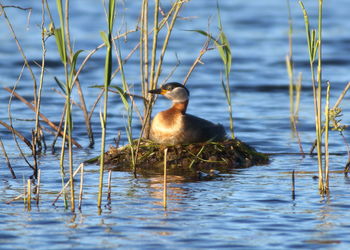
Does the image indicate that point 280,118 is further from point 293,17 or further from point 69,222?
point 293,17

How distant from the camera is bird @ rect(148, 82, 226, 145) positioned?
974 centimetres

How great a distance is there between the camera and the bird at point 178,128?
9.74m

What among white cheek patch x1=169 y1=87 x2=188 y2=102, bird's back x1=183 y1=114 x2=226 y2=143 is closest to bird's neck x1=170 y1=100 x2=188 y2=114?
white cheek patch x1=169 y1=87 x2=188 y2=102

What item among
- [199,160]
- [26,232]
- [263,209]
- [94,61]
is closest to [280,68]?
[94,61]

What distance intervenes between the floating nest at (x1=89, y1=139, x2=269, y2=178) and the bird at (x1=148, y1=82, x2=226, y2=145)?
0.27 feet

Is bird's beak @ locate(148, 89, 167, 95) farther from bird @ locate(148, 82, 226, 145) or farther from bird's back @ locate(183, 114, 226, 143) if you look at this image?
bird's back @ locate(183, 114, 226, 143)

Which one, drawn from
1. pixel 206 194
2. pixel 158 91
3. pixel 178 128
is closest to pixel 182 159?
pixel 178 128

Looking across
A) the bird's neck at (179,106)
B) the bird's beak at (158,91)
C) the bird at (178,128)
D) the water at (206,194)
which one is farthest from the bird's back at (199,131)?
the water at (206,194)

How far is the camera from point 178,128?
9781mm

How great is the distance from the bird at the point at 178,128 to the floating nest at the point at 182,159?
0.08m

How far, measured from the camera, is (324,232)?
7.05 metres

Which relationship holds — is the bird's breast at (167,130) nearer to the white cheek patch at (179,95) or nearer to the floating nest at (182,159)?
the floating nest at (182,159)

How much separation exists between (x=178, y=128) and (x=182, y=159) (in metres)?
0.36

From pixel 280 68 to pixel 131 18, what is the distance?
625 centimetres
